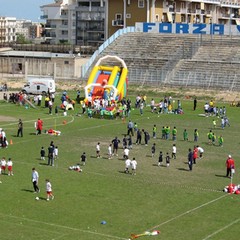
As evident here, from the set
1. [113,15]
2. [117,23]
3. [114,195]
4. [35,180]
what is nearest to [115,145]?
[114,195]

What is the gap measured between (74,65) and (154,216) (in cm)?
6324

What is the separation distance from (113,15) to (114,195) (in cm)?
8256

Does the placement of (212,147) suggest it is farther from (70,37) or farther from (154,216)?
(70,37)

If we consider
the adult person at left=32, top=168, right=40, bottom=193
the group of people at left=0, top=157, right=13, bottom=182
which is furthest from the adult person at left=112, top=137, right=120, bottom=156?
the adult person at left=32, top=168, right=40, bottom=193

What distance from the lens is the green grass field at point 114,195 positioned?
30.5 metres

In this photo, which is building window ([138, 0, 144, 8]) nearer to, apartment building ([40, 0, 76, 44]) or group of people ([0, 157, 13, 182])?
apartment building ([40, 0, 76, 44])

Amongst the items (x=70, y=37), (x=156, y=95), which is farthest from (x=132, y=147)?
(x=70, y=37)

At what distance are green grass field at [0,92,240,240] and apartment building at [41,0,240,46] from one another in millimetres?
62531

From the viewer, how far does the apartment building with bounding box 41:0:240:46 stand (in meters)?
114

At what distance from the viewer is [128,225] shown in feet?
102

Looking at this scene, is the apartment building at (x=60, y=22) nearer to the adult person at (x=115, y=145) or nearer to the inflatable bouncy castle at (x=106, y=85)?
the inflatable bouncy castle at (x=106, y=85)

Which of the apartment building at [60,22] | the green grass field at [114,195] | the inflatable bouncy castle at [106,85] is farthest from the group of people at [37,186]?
the apartment building at [60,22]

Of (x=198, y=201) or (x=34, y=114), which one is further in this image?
(x=34, y=114)

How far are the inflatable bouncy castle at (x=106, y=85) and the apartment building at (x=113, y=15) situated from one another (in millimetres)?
Answer: 43571
